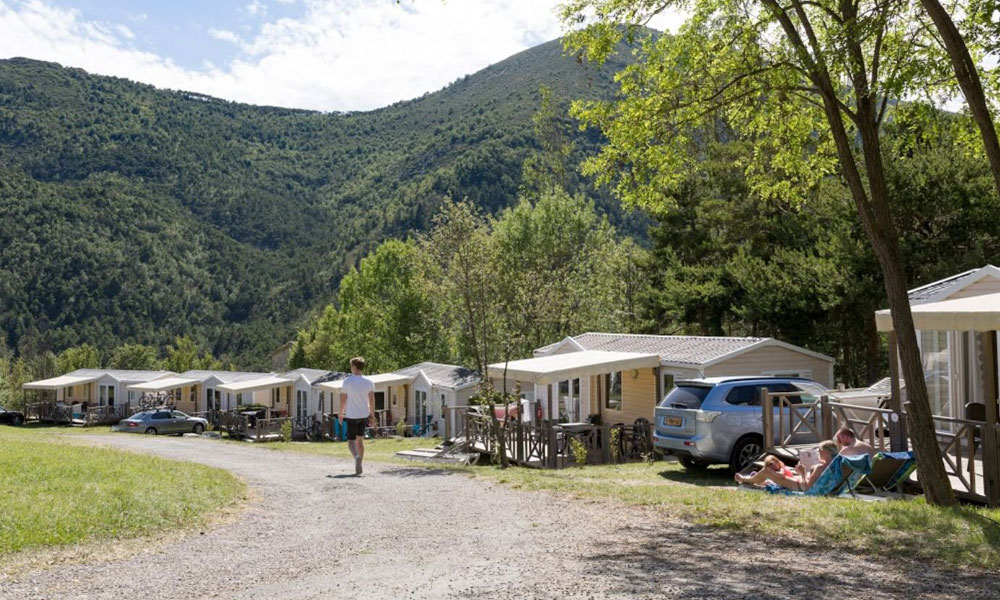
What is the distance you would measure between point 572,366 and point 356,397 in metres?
7.33

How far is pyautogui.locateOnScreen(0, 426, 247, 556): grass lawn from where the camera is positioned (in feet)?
24.8

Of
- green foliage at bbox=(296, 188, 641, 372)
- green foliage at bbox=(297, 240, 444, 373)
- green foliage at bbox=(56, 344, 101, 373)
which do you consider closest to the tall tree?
green foliage at bbox=(296, 188, 641, 372)

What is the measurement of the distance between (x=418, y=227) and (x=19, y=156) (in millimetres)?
85355

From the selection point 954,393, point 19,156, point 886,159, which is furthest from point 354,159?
point 954,393

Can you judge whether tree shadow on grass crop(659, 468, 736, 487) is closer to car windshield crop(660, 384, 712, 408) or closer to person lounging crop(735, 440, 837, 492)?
person lounging crop(735, 440, 837, 492)

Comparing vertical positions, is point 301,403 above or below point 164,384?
below

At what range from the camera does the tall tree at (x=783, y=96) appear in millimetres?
8883

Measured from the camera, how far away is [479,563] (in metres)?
6.55

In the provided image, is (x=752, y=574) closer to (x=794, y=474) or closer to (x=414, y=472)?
(x=794, y=474)

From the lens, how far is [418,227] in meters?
111

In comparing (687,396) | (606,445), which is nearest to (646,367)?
(606,445)

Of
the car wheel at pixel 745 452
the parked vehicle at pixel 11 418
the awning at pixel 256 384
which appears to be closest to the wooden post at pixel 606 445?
the car wheel at pixel 745 452

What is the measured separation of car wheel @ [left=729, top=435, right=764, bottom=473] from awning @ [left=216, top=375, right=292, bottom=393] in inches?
1291

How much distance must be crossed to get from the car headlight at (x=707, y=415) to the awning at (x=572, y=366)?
5.37 meters
